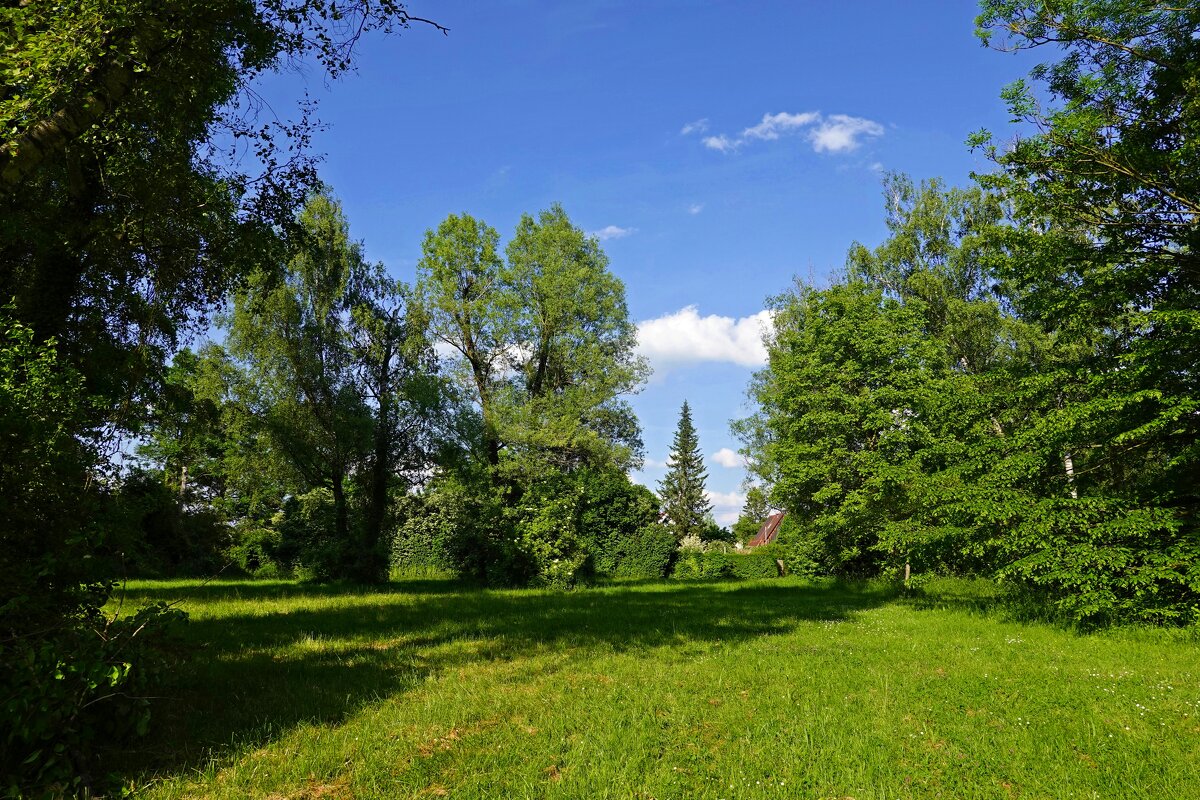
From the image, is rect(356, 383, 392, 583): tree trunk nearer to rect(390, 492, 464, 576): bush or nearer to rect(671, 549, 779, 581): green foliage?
rect(390, 492, 464, 576): bush

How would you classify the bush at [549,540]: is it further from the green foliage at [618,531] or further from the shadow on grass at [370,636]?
the green foliage at [618,531]

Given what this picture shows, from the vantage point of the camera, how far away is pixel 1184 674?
809 cm

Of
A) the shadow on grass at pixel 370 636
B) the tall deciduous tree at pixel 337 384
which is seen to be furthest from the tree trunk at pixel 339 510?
the shadow on grass at pixel 370 636

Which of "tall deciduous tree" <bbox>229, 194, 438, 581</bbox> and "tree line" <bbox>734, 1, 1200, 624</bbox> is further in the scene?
"tall deciduous tree" <bbox>229, 194, 438, 581</bbox>

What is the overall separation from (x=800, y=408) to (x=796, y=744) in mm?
21166

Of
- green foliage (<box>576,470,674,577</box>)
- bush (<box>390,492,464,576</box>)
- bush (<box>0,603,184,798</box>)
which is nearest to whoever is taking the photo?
bush (<box>0,603,184,798</box>)

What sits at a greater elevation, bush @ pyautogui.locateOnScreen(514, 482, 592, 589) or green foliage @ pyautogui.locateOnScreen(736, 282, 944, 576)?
green foliage @ pyautogui.locateOnScreen(736, 282, 944, 576)

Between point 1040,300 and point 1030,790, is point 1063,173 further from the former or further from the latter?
point 1030,790

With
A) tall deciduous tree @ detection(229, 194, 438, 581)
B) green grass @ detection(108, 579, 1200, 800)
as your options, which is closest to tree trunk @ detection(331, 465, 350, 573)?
tall deciduous tree @ detection(229, 194, 438, 581)

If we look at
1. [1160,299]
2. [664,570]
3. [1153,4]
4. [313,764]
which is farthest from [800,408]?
[313,764]

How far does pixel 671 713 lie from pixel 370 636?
6541 millimetres

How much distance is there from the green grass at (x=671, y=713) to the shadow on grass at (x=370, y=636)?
56 millimetres

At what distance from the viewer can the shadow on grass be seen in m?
5.92

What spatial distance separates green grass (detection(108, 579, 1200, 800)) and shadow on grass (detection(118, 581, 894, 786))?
56 mm
